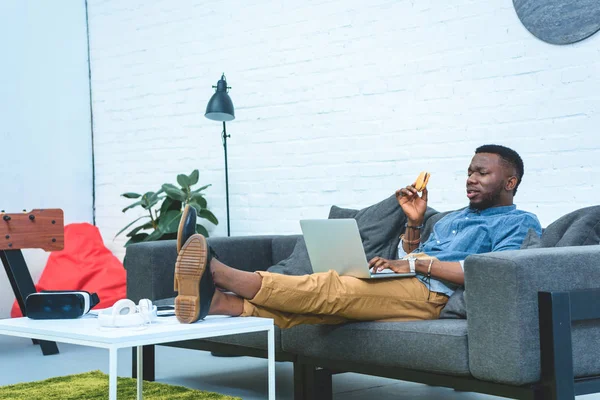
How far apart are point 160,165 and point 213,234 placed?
0.70m

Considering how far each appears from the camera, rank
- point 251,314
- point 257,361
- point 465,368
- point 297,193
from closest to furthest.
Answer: point 465,368 → point 251,314 → point 257,361 → point 297,193

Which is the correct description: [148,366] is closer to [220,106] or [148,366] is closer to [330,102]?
[220,106]

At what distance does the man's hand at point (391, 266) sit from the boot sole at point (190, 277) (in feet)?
2.54

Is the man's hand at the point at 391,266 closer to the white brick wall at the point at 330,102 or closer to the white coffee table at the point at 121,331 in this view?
the white coffee table at the point at 121,331

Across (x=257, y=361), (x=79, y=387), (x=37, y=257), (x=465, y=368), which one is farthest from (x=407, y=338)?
(x=37, y=257)

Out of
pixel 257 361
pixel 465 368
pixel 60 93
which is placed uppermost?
pixel 60 93

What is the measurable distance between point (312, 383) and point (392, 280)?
1.72 ft

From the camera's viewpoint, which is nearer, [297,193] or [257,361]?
[257,361]

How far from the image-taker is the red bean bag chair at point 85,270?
5336 mm

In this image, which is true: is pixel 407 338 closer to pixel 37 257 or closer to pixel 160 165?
pixel 160 165

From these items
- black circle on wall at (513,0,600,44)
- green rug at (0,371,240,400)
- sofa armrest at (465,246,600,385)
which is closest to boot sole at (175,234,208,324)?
sofa armrest at (465,246,600,385)

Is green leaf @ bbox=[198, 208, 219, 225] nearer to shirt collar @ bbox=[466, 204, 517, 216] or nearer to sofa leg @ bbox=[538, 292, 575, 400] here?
shirt collar @ bbox=[466, 204, 517, 216]

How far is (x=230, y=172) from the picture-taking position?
17.1 ft

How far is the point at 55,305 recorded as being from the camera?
2.56 meters
